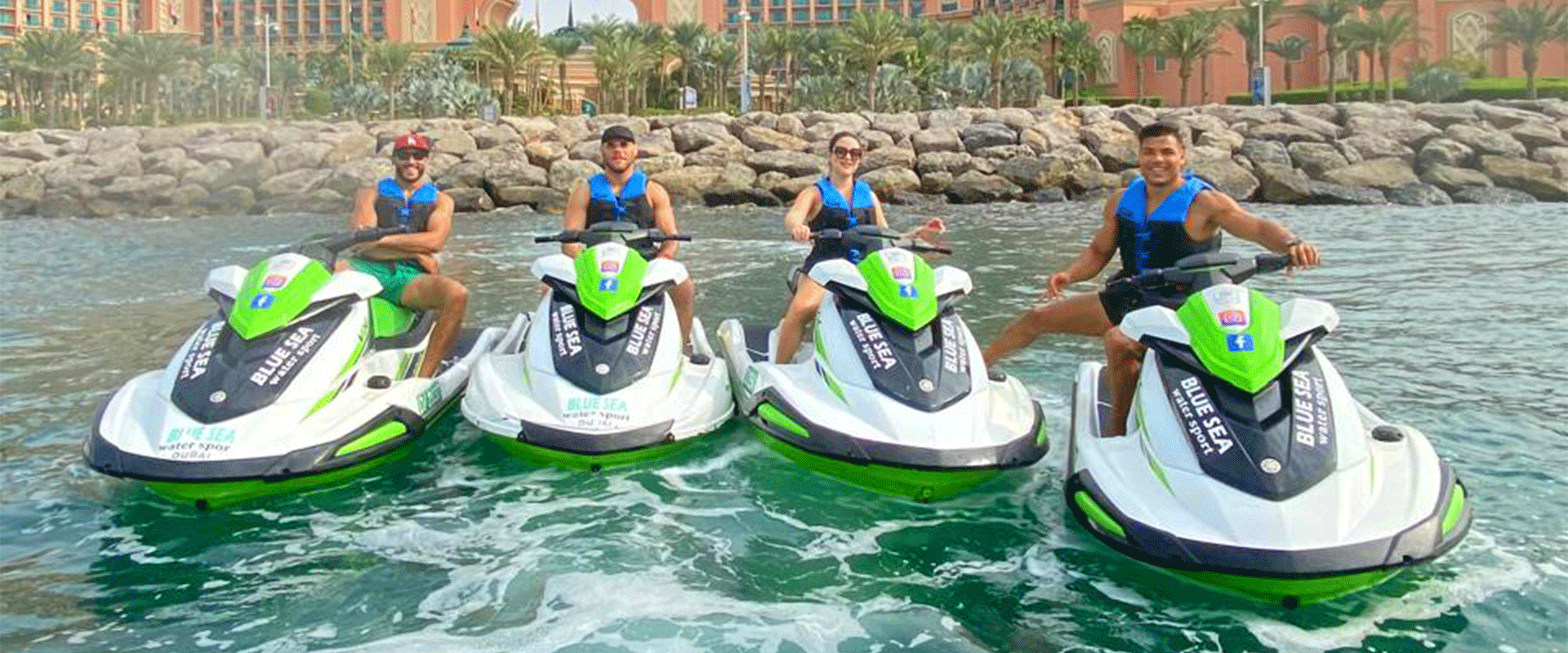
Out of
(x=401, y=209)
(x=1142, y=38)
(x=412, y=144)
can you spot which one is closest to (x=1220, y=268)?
(x=412, y=144)

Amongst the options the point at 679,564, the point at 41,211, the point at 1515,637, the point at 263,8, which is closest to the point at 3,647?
the point at 679,564

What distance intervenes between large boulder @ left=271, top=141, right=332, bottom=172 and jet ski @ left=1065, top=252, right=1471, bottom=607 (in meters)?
27.9

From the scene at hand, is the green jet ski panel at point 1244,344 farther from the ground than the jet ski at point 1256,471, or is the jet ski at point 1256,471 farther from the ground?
the green jet ski panel at point 1244,344

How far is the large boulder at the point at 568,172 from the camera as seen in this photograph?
88.2 ft

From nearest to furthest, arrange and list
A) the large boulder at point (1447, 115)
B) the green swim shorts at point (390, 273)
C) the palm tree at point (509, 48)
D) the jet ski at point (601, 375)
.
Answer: the jet ski at point (601, 375) → the green swim shorts at point (390, 273) → the large boulder at point (1447, 115) → the palm tree at point (509, 48)

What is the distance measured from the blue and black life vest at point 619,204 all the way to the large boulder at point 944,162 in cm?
2179

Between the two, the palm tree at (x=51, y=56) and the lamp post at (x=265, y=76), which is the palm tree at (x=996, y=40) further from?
the palm tree at (x=51, y=56)

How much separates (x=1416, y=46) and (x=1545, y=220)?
3154cm

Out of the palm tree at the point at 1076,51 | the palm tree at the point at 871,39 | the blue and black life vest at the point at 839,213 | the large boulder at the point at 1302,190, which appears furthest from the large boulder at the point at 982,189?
the palm tree at the point at 1076,51

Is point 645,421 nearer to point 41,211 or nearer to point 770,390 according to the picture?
point 770,390

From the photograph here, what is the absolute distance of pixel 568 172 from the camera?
88.9 ft

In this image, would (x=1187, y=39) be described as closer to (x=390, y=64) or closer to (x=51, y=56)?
(x=390, y=64)

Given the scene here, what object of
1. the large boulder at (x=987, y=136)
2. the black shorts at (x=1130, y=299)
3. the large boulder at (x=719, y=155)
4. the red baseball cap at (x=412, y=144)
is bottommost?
the black shorts at (x=1130, y=299)

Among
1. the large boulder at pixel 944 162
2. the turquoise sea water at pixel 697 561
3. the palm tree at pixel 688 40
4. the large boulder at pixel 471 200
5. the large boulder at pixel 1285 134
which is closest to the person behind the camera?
the turquoise sea water at pixel 697 561
